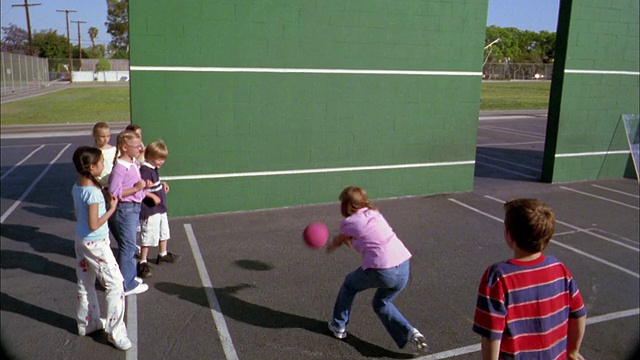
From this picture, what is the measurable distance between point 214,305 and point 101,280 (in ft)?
4.63

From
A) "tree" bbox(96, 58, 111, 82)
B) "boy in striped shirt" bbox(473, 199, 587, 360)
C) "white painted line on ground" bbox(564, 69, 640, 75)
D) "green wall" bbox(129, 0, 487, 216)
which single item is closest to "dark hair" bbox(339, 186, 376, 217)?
"boy in striped shirt" bbox(473, 199, 587, 360)

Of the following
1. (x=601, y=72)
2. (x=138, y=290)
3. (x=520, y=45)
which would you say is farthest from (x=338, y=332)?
(x=520, y=45)

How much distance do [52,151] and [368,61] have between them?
11.0 m

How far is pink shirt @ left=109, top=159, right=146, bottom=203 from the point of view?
5434 mm

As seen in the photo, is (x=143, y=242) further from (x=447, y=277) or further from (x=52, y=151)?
(x=52, y=151)

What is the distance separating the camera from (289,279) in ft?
21.7

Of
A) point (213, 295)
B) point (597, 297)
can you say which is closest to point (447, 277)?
point (597, 297)

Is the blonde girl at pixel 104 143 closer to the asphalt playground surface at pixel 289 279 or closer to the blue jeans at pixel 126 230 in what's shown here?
the blue jeans at pixel 126 230

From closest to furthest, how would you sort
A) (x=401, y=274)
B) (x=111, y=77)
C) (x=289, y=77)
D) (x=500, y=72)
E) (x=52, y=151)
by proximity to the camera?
(x=401, y=274) → (x=289, y=77) → (x=52, y=151) → (x=111, y=77) → (x=500, y=72)

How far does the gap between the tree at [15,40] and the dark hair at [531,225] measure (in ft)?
269

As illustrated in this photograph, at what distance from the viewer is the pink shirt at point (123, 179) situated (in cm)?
543

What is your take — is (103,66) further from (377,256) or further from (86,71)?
(377,256)

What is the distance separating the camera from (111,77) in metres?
67.9

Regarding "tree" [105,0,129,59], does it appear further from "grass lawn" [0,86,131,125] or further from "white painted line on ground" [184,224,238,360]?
"white painted line on ground" [184,224,238,360]
